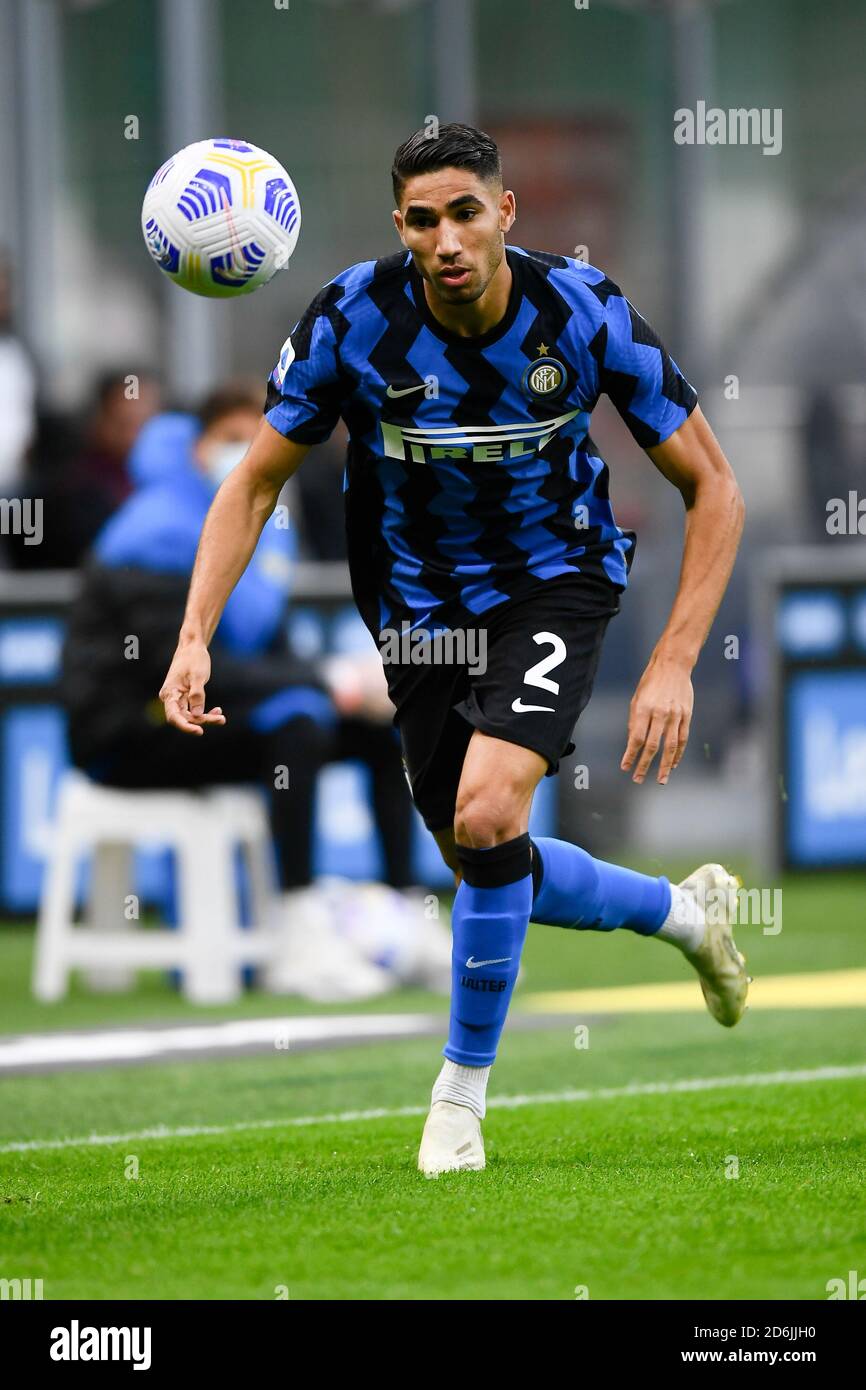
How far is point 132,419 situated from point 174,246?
6.98m

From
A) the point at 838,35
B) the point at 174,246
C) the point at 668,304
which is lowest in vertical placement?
the point at 174,246

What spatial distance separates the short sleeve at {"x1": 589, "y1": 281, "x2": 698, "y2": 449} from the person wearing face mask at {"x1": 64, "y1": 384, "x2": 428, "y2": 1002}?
380 cm

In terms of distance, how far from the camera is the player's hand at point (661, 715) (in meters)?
5.18

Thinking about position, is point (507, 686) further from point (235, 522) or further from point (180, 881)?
point (180, 881)

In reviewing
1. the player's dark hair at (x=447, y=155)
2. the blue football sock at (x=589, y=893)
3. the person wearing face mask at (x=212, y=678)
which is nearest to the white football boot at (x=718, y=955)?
the blue football sock at (x=589, y=893)

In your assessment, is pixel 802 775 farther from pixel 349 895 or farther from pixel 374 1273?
pixel 374 1273

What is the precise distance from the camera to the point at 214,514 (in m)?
5.32

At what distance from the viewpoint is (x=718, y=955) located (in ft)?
20.1

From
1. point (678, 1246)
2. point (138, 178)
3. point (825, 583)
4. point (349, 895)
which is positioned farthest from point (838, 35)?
point (678, 1246)

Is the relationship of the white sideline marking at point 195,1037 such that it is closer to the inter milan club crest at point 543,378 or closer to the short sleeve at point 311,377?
the short sleeve at point 311,377

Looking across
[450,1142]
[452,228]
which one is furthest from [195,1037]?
[452,228]

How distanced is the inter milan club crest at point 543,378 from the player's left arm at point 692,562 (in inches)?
10.6

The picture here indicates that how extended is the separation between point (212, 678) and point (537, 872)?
3620 millimetres
